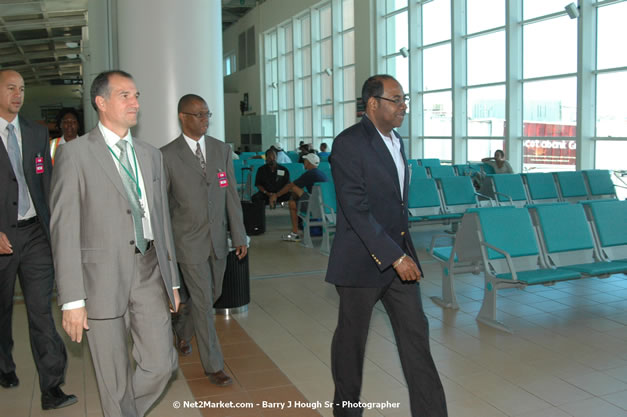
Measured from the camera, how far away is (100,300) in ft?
7.95

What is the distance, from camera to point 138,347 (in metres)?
2.55

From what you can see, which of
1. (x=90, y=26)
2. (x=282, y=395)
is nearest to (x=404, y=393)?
(x=282, y=395)

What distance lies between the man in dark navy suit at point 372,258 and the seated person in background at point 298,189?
21.5ft

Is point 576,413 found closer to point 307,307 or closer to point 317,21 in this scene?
point 307,307

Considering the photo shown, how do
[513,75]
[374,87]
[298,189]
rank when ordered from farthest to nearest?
[513,75] → [298,189] → [374,87]

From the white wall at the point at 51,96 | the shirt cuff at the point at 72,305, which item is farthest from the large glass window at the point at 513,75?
the shirt cuff at the point at 72,305

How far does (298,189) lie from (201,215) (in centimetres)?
588

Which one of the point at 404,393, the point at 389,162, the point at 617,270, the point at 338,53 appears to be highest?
the point at 338,53

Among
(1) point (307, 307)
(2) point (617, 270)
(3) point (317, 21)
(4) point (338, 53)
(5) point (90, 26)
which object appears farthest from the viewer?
(3) point (317, 21)

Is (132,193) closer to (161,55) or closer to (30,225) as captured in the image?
(30,225)

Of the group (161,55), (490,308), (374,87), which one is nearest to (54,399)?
(374,87)

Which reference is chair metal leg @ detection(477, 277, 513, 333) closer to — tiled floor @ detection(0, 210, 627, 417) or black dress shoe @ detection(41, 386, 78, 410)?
tiled floor @ detection(0, 210, 627, 417)

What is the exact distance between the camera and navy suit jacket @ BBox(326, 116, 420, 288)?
109 inches

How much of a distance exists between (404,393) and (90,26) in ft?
17.2
